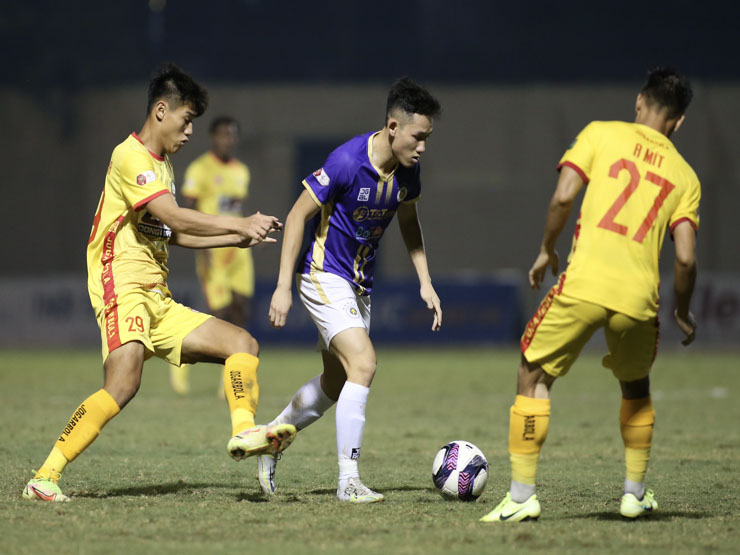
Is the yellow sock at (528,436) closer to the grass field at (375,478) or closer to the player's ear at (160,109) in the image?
the grass field at (375,478)

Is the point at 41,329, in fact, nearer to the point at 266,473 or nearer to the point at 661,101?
the point at 266,473

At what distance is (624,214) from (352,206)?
5.14ft

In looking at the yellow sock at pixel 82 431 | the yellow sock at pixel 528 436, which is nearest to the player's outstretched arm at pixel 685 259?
the yellow sock at pixel 528 436

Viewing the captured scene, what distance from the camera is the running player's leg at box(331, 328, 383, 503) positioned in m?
5.34

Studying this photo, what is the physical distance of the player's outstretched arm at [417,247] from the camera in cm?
593

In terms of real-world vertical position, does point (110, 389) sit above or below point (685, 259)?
below

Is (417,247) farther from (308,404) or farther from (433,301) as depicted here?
(308,404)

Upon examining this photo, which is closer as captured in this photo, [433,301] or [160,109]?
[160,109]

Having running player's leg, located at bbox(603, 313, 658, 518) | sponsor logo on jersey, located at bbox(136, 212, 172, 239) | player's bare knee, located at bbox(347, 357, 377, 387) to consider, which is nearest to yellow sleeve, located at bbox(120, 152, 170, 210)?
sponsor logo on jersey, located at bbox(136, 212, 172, 239)

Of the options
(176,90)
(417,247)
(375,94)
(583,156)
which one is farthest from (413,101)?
(375,94)

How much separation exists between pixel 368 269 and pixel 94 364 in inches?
401

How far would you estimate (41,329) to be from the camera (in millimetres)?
18438

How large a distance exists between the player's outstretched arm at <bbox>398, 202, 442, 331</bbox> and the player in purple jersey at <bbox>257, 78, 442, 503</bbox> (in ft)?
0.04

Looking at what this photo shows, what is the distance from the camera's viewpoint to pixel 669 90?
4.79m
